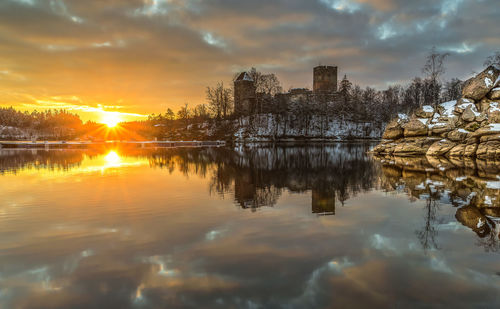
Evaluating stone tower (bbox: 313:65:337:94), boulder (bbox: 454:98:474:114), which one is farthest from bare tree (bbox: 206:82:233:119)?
boulder (bbox: 454:98:474:114)

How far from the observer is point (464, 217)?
9.20 m

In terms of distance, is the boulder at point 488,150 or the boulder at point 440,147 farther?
the boulder at point 440,147

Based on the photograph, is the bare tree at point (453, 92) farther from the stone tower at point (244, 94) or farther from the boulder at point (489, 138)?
the boulder at point (489, 138)

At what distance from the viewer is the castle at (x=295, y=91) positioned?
9944cm

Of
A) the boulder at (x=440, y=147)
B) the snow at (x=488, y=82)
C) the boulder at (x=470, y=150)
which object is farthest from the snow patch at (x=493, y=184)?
the snow at (x=488, y=82)

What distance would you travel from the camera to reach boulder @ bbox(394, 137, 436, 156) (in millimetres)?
35656

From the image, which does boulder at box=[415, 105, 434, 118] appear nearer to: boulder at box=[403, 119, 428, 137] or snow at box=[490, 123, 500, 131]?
boulder at box=[403, 119, 428, 137]

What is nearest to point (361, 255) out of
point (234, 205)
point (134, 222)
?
point (234, 205)

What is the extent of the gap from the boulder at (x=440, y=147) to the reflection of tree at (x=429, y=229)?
2622 centimetres

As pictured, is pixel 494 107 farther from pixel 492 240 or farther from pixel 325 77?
pixel 325 77

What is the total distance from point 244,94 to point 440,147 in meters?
75.2

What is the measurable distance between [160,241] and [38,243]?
9.65 feet

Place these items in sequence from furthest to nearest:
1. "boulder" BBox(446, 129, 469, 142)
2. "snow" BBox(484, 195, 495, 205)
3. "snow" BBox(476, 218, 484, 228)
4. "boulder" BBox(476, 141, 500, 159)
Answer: "boulder" BBox(446, 129, 469, 142), "boulder" BBox(476, 141, 500, 159), "snow" BBox(484, 195, 495, 205), "snow" BBox(476, 218, 484, 228)

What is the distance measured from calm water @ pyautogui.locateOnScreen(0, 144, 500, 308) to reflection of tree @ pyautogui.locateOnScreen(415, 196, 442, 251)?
0.03 metres
